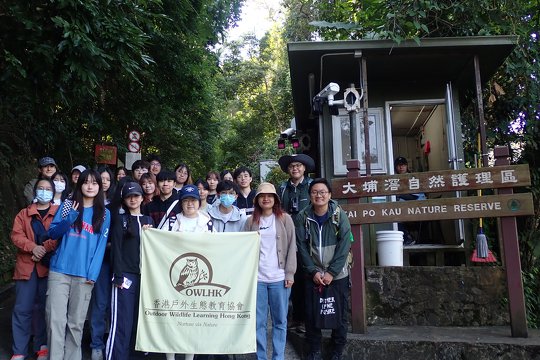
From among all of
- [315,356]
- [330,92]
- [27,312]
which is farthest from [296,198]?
[27,312]

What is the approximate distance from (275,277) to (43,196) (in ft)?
8.45

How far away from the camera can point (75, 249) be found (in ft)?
13.8

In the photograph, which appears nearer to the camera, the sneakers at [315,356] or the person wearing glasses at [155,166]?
the sneakers at [315,356]

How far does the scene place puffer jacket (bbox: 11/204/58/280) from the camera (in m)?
4.40

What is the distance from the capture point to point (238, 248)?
4.20 m

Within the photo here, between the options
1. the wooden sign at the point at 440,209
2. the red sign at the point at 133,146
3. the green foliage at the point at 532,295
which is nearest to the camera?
the wooden sign at the point at 440,209

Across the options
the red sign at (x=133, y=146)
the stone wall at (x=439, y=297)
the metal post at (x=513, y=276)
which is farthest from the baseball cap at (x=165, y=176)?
the red sign at (x=133, y=146)

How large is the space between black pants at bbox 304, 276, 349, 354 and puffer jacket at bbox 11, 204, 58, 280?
2.56 m

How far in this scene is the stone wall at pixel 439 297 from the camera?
17.5ft

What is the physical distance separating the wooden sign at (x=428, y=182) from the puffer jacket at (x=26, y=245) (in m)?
3.19

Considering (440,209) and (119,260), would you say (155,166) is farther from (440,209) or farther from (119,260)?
(440,209)

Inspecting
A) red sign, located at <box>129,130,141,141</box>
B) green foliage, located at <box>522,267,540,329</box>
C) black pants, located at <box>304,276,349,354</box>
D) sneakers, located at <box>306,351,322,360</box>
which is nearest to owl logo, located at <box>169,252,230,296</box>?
black pants, located at <box>304,276,349,354</box>

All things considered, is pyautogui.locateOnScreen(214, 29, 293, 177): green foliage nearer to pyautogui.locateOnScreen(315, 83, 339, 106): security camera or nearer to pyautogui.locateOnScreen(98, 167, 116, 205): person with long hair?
pyautogui.locateOnScreen(315, 83, 339, 106): security camera

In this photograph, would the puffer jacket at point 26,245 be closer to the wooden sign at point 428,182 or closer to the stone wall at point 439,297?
the wooden sign at point 428,182
